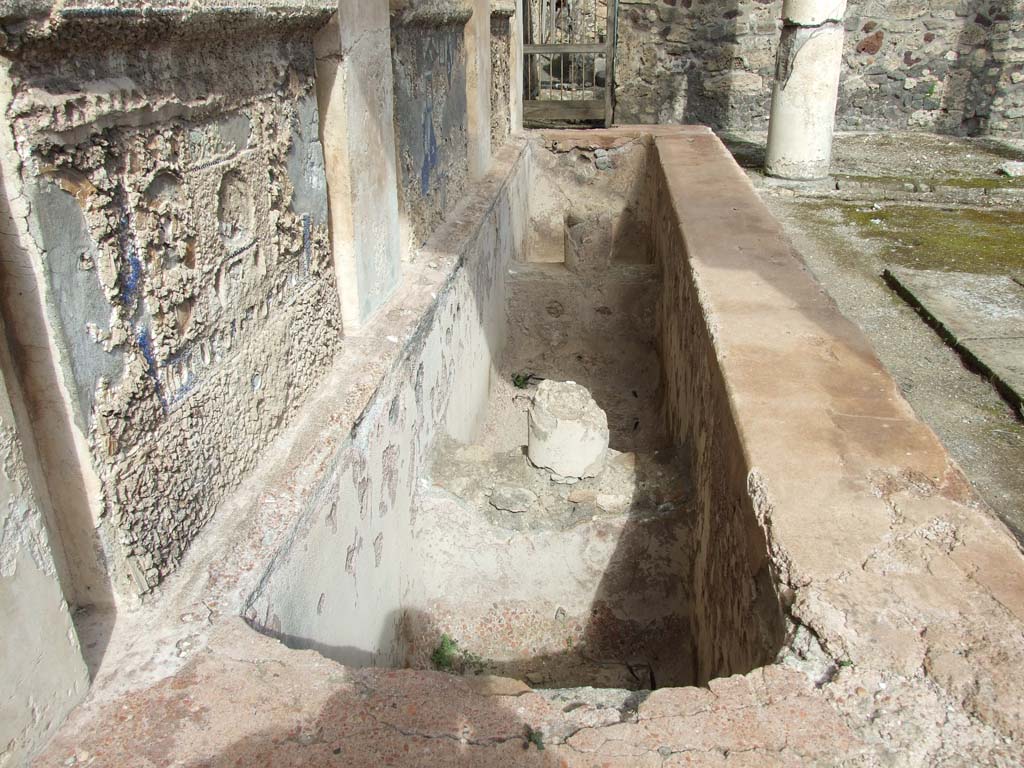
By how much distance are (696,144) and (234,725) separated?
6.29 meters

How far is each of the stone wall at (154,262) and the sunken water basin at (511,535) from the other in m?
0.29

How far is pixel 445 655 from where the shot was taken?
308 centimetres

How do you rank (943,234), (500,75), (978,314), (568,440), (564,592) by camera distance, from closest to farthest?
(564,592)
(568,440)
(978,314)
(943,234)
(500,75)

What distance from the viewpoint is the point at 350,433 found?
2.43 metres

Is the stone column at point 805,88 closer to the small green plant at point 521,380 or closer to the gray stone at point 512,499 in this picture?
the small green plant at point 521,380

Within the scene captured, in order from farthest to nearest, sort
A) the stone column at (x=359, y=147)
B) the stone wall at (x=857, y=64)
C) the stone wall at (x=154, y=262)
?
the stone wall at (x=857, y=64) < the stone column at (x=359, y=147) < the stone wall at (x=154, y=262)

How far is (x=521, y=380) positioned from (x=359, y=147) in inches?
109

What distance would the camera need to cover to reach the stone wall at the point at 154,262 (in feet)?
4.67

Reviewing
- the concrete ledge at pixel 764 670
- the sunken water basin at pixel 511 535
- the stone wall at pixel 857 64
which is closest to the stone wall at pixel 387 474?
the sunken water basin at pixel 511 535

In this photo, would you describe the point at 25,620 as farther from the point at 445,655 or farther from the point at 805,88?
the point at 805,88

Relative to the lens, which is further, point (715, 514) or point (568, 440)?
point (568, 440)

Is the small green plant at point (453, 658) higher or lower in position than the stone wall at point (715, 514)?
lower

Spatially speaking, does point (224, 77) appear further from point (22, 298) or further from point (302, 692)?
point (302, 692)

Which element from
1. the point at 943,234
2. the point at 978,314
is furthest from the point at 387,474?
the point at 943,234
